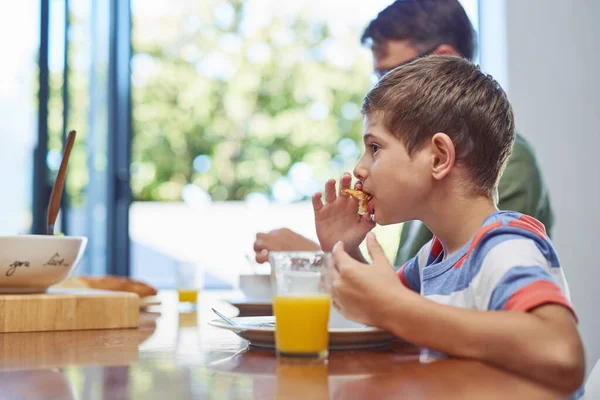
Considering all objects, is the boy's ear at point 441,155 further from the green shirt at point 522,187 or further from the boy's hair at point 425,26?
the boy's hair at point 425,26

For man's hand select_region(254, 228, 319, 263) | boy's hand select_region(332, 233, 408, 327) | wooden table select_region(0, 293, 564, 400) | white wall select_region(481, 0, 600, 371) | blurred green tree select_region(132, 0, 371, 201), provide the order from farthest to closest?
1. blurred green tree select_region(132, 0, 371, 201)
2. white wall select_region(481, 0, 600, 371)
3. man's hand select_region(254, 228, 319, 263)
4. boy's hand select_region(332, 233, 408, 327)
5. wooden table select_region(0, 293, 564, 400)

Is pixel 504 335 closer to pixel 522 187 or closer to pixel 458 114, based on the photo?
pixel 458 114

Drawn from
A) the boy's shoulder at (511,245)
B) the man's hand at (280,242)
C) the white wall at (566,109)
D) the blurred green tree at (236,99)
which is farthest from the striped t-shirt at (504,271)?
the blurred green tree at (236,99)

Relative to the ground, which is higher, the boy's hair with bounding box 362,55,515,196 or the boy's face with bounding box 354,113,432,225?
Result: the boy's hair with bounding box 362,55,515,196

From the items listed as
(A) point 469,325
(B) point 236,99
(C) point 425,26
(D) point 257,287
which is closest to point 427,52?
(C) point 425,26

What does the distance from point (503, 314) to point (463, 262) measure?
0.85ft

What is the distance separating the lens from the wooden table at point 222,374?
60cm

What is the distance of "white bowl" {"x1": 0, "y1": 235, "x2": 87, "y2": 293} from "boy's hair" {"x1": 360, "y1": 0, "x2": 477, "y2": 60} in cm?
104

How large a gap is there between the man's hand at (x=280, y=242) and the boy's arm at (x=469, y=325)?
0.87 metres

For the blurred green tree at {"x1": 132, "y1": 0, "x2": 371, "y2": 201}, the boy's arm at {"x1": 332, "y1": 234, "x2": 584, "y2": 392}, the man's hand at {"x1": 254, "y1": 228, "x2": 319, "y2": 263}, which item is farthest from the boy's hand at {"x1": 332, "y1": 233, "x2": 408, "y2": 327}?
the blurred green tree at {"x1": 132, "y1": 0, "x2": 371, "y2": 201}

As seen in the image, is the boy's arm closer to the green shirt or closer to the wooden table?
the wooden table

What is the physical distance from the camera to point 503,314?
0.78 m

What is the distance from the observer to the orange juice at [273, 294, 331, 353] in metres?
0.78

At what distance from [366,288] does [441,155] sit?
40cm
